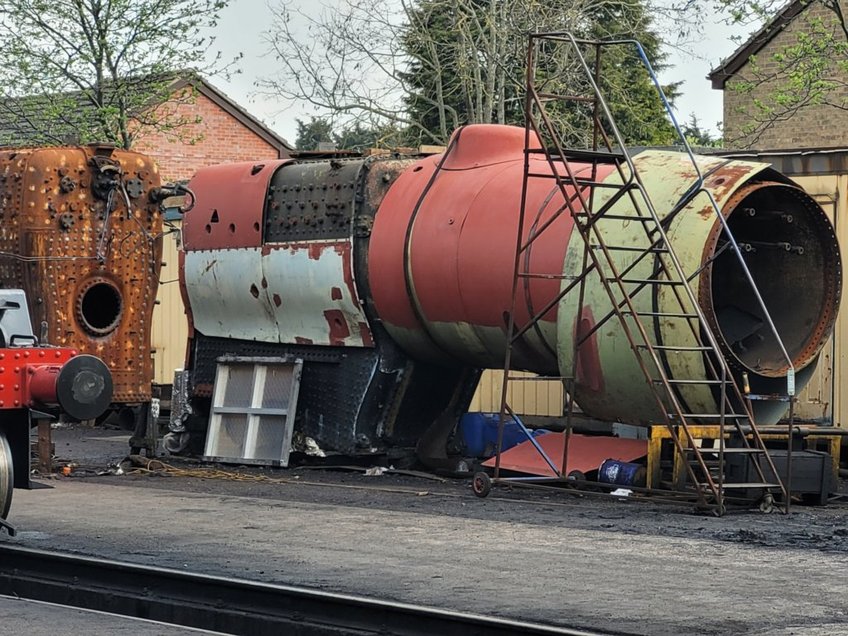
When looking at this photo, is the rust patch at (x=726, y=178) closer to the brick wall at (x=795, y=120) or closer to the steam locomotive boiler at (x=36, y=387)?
the steam locomotive boiler at (x=36, y=387)

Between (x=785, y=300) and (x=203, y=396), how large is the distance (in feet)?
21.0

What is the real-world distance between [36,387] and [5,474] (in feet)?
2.13

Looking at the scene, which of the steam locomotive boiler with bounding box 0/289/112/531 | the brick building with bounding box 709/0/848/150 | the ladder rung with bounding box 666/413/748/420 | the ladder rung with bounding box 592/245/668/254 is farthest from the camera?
the brick building with bounding box 709/0/848/150

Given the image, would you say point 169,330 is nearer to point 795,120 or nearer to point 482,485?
point 482,485

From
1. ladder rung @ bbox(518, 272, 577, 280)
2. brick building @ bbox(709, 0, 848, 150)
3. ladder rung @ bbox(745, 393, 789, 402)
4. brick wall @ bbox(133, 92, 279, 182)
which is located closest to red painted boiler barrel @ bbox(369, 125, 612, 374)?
ladder rung @ bbox(518, 272, 577, 280)

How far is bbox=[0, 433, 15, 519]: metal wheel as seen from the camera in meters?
9.78

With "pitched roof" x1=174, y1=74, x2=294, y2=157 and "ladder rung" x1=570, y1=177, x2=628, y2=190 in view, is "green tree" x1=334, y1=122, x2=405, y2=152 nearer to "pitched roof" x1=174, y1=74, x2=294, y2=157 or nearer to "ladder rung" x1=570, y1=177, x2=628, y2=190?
"pitched roof" x1=174, y1=74, x2=294, y2=157

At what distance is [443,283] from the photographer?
14.4 metres

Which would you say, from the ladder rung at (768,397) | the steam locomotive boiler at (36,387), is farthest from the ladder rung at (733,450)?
the steam locomotive boiler at (36,387)

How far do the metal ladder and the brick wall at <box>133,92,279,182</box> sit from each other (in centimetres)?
2773

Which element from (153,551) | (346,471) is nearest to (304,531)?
(153,551)

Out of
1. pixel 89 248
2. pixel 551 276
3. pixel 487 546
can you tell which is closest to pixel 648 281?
pixel 551 276

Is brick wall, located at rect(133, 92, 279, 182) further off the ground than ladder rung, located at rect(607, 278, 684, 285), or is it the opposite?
brick wall, located at rect(133, 92, 279, 182)

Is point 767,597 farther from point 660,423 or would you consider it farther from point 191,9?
point 191,9
